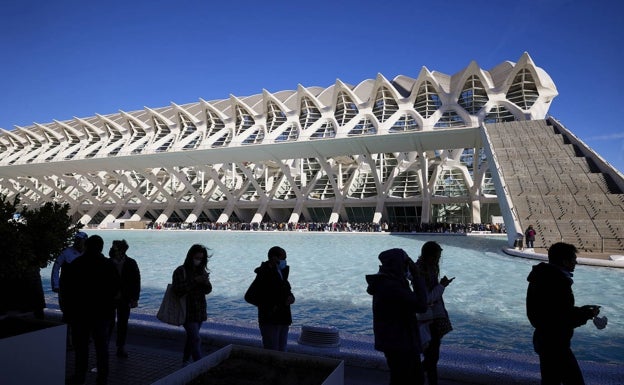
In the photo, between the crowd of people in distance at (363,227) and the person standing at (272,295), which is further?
the crowd of people in distance at (363,227)

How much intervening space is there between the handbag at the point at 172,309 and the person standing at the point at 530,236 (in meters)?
13.5

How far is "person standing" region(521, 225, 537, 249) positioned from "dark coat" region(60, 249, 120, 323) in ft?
46.0

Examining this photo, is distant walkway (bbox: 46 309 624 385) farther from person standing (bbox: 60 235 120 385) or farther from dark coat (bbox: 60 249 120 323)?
dark coat (bbox: 60 249 120 323)

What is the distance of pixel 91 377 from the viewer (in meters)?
3.46

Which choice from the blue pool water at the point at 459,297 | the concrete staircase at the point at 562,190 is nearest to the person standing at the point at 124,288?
the blue pool water at the point at 459,297

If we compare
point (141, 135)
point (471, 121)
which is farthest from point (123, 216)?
point (471, 121)

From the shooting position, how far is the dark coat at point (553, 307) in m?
2.52

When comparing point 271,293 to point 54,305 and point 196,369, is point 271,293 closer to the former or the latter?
point 196,369

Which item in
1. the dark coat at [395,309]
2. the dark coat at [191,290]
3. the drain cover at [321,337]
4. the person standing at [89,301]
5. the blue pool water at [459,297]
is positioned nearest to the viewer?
the dark coat at [395,309]


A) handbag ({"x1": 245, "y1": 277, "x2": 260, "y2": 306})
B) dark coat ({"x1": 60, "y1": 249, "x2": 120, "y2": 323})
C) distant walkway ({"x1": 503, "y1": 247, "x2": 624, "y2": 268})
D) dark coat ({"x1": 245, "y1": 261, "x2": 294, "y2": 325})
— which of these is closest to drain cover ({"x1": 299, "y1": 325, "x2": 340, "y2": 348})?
dark coat ({"x1": 245, "y1": 261, "x2": 294, "y2": 325})

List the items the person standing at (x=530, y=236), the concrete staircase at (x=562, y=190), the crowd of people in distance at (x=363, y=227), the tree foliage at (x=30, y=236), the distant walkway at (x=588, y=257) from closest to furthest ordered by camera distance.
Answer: the tree foliage at (x=30, y=236) → the distant walkway at (x=588, y=257) → the person standing at (x=530, y=236) → the concrete staircase at (x=562, y=190) → the crowd of people in distance at (x=363, y=227)

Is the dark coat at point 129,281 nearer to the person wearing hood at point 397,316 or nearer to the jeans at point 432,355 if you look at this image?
the person wearing hood at point 397,316

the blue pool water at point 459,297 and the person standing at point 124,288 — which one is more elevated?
the person standing at point 124,288

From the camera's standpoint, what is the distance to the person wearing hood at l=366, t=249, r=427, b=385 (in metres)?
2.49
